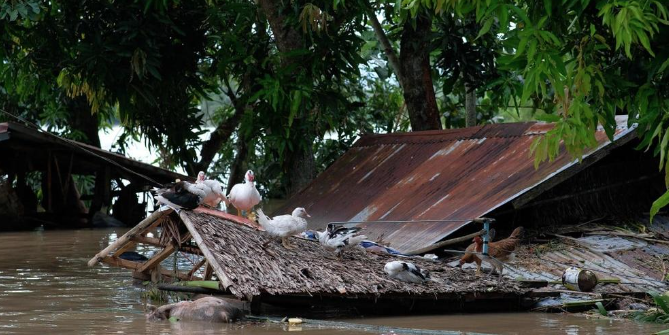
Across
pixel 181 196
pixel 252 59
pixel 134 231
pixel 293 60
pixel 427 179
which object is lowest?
pixel 134 231

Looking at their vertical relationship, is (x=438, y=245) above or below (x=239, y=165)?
below

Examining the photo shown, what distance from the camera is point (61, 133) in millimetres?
22281

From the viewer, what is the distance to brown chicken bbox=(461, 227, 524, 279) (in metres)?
9.69

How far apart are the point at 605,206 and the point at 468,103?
660 centimetres

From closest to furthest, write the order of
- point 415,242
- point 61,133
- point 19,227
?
point 415,242 → point 19,227 → point 61,133

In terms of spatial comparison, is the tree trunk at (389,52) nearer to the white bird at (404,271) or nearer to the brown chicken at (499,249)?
the brown chicken at (499,249)

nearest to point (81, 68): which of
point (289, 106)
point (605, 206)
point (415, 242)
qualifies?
point (289, 106)

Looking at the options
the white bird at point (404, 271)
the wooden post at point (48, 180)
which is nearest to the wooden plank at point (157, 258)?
the white bird at point (404, 271)

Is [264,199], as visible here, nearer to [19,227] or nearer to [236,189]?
[19,227]

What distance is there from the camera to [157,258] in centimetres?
1087

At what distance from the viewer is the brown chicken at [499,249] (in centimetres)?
969

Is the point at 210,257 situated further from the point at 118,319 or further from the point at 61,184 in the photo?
the point at 61,184

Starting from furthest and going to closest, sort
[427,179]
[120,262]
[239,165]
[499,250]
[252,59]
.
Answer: [239,165] → [252,59] → [427,179] → [120,262] → [499,250]

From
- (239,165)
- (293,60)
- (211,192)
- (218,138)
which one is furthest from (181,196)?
(239,165)
